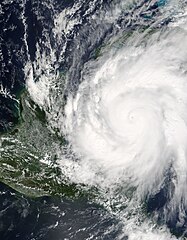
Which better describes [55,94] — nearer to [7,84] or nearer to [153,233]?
[7,84]

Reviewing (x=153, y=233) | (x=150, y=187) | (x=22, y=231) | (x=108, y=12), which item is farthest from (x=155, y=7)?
(x=22, y=231)

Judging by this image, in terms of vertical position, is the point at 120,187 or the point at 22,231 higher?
the point at 120,187

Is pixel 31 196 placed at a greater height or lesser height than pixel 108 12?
lesser

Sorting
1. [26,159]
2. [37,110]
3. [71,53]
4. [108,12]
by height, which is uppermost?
[108,12]

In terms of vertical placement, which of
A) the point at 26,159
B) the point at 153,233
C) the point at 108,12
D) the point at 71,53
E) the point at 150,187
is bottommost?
the point at 153,233

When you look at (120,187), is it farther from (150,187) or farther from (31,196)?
(31,196)

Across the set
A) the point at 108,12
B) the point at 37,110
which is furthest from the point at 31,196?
the point at 108,12

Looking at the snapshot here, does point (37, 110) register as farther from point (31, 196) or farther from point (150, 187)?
point (150, 187)
